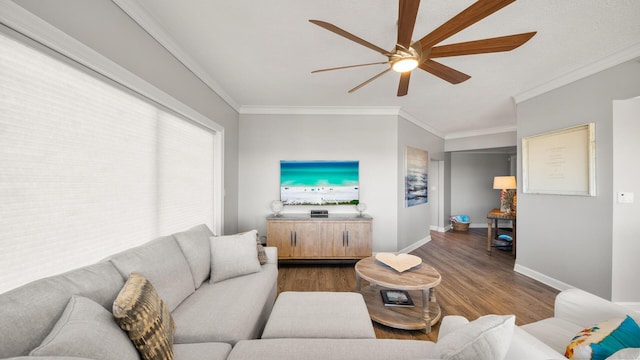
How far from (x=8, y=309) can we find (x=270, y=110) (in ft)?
11.1

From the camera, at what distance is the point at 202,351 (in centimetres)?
112

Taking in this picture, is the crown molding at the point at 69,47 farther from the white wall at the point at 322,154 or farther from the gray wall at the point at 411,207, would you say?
the gray wall at the point at 411,207

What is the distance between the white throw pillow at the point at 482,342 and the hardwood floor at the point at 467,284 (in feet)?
4.43

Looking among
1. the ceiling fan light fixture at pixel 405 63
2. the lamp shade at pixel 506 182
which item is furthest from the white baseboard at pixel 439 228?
the ceiling fan light fixture at pixel 405 63

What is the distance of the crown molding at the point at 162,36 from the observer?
1.58 meters

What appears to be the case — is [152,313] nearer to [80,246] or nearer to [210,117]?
[80,246]

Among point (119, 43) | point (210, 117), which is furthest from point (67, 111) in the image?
point (210, 117)

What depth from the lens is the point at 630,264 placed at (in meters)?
2.22

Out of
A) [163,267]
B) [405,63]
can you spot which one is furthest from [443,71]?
[163,267]

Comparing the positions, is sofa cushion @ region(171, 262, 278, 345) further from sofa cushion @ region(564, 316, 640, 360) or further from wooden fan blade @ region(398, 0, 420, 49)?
wooden fan blade @ region(398, 0, 420, 49)

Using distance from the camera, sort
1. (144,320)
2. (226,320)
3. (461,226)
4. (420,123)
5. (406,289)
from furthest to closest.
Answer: (461,226) → (420,123) → (406,289) → (226,320) → (144,320)

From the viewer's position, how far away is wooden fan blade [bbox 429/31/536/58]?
140cm

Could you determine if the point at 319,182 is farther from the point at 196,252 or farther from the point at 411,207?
the point at 196,252

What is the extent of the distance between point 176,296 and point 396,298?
75.8 inches
